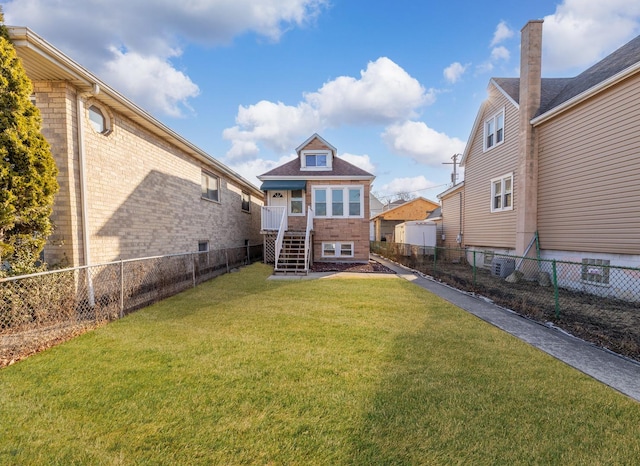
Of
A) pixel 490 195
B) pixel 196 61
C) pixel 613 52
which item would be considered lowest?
pixel 490 195

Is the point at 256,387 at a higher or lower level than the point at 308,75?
lower

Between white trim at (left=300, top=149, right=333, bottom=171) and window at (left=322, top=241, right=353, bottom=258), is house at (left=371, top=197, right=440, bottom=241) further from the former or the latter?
white trim at (left=300, top=149, right=333, bottom=171)

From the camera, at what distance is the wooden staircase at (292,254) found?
37.7 ft

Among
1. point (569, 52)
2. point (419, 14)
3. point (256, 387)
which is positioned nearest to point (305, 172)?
point (419, 14)

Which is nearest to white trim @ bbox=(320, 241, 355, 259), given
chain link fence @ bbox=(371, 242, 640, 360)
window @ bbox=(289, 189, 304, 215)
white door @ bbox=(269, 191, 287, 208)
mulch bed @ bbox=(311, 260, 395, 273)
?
mulch bed @ bbox=(311, 260, 395, 273)

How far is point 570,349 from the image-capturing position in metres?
4.20

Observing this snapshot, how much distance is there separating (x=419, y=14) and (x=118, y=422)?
14677 millimetres

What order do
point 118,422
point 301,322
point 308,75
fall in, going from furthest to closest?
1. point 308,75
2. point 301,322
3. point 118,422

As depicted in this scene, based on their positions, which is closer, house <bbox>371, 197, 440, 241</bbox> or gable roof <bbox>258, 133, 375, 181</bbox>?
gable roof <bbox>258, 133, 375, 181</bbox>

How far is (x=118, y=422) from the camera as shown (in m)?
2.51

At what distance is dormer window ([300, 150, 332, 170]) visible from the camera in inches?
573

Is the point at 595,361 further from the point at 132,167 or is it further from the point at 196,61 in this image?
the point at 196,61

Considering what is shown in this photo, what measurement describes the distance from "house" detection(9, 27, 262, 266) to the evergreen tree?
0.72 m

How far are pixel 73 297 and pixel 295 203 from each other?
1030cm
